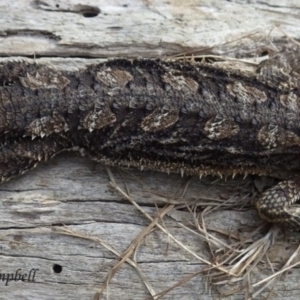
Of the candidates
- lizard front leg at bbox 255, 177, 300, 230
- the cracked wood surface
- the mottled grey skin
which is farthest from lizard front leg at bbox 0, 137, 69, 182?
lizard front leg at bbox 255, 177, 300, 230

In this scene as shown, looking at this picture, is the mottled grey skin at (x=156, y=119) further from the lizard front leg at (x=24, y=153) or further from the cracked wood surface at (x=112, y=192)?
the cracked wood surface at (x=112, y=192)

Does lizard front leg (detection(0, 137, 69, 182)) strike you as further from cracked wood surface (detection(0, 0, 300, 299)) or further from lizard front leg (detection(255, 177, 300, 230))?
lizard front leg (detection(255, 177, 300, 230))

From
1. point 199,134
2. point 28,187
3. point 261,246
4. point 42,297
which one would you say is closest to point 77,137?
point 28,187

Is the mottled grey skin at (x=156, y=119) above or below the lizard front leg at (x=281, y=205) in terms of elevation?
above

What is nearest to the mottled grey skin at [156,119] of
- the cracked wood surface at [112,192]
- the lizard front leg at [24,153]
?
the lizard front leg at [24,153]

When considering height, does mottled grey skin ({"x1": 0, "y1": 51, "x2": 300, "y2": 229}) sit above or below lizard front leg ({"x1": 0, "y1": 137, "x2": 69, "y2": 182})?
above

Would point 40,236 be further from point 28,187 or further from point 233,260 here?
point 233,260

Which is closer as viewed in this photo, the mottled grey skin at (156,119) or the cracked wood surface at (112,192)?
the mottled grey skin at (156,119)
